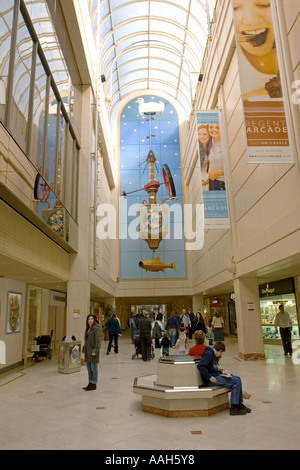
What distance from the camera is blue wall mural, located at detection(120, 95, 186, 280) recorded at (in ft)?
86.8

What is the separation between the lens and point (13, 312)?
10812 millimetres

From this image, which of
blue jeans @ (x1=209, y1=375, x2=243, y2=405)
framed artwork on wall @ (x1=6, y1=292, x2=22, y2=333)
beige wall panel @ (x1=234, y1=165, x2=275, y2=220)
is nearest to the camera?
blue jeans @ (x1=209, y1=375, x2=243, y2=405)

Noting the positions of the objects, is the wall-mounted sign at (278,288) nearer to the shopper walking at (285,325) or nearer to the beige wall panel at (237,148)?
the shopper walking at (285,325)

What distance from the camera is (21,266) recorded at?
8695 millimetres

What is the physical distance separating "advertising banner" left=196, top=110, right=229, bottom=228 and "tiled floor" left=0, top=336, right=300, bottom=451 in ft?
18.9

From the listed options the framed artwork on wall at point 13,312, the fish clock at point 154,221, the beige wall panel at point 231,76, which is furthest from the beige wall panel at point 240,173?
the fish clock at point 154,221

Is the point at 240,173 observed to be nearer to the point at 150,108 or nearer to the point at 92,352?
the point at 92,352

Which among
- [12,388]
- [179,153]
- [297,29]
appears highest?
[179,153]

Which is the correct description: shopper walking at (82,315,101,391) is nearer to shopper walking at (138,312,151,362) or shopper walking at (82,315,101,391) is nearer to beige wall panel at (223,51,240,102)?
shopper walking at (138,312,151,362)

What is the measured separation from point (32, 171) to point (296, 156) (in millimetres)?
5792

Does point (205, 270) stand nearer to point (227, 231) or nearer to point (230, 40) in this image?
point (227, 231)

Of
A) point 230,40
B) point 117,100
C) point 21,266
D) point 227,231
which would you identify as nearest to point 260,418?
point 21,266

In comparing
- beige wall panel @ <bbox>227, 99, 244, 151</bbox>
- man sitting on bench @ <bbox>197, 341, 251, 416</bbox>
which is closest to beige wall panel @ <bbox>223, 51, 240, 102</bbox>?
beige wall panel @ <bbox>227, 99, 244, 151</bbox>
